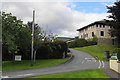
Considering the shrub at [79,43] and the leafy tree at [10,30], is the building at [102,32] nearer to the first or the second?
the shrub at [79,43]

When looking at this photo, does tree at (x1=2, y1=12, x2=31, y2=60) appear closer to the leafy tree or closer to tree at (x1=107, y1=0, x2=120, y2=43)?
the leafy tree

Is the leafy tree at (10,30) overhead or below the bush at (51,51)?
overhead

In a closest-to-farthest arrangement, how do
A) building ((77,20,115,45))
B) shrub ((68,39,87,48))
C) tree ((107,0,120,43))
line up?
tree ((107,0,120,43))
building ((77,20,115,45))
shrub ((68,39,87,48))

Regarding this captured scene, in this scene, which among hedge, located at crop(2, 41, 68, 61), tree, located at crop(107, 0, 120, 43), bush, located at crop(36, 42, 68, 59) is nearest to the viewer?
hedge, located at crop(2, 41, 68, 61)

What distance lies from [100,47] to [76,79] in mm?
41175

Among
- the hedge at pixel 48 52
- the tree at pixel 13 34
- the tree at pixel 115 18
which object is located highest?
the tree at pixel 115 18

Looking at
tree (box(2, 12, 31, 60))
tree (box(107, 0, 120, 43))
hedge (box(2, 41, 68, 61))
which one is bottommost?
hedge (box(2, 41, 68, 61))

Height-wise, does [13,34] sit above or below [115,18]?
below

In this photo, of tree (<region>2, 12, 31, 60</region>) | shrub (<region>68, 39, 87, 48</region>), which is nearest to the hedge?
tree (<region>2, 12, 31, 60</region>)

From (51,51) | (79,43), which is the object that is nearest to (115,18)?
(79,43)

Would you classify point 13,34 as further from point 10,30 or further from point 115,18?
point 115,18

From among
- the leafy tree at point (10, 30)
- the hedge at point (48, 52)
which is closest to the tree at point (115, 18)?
the hedge at point (48, 52)

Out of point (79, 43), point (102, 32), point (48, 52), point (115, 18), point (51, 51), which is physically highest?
point (115, 18)

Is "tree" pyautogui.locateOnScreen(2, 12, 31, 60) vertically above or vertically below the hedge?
above
